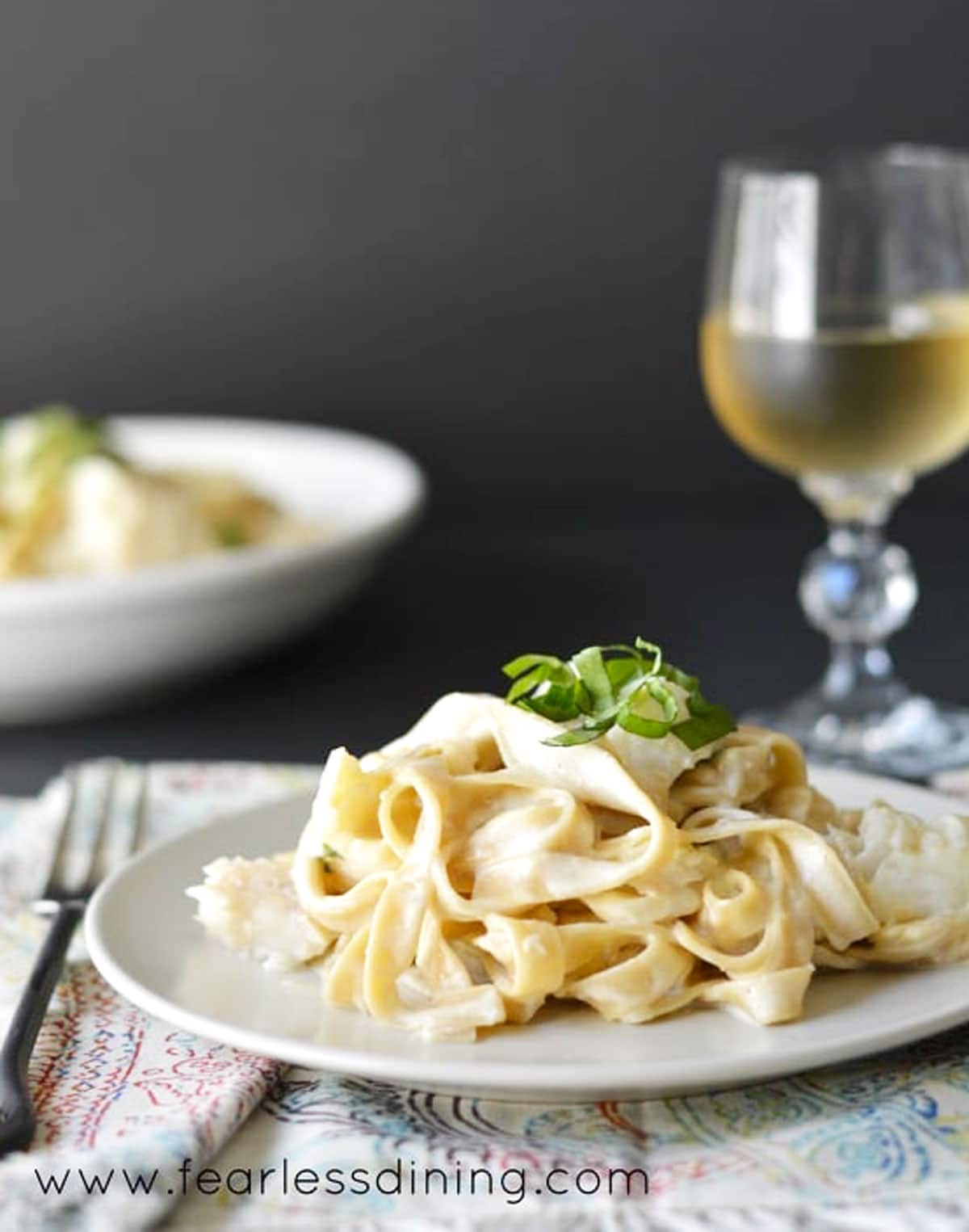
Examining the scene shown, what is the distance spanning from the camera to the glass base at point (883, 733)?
185 cm

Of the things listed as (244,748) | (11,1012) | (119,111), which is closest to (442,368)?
(119,111)

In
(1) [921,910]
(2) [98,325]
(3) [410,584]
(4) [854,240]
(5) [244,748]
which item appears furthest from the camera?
(2) [98,325]

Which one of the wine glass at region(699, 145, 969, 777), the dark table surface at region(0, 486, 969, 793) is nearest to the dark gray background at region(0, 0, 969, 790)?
the dark table surface at region(0, 486, 969, 793)

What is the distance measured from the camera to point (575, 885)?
42.2 inches

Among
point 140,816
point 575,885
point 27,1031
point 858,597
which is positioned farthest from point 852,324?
point 27,1031

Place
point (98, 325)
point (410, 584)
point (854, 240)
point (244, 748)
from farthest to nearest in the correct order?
point (98, 325), point (410, 584), point (244, 748), point (854, 240)

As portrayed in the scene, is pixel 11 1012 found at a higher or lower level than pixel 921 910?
lower

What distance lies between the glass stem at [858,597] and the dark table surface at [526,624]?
101mm

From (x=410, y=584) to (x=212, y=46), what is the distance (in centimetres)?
73

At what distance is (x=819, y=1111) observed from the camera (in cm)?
103

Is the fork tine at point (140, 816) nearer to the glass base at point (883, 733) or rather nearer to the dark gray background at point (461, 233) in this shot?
the glass base at point (883, 733)

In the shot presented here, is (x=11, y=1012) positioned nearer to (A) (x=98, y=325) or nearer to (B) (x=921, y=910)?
(B) (x=921, y=910)

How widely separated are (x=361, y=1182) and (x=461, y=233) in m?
1.94

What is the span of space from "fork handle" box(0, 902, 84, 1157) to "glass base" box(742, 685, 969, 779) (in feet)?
→ 2.51
